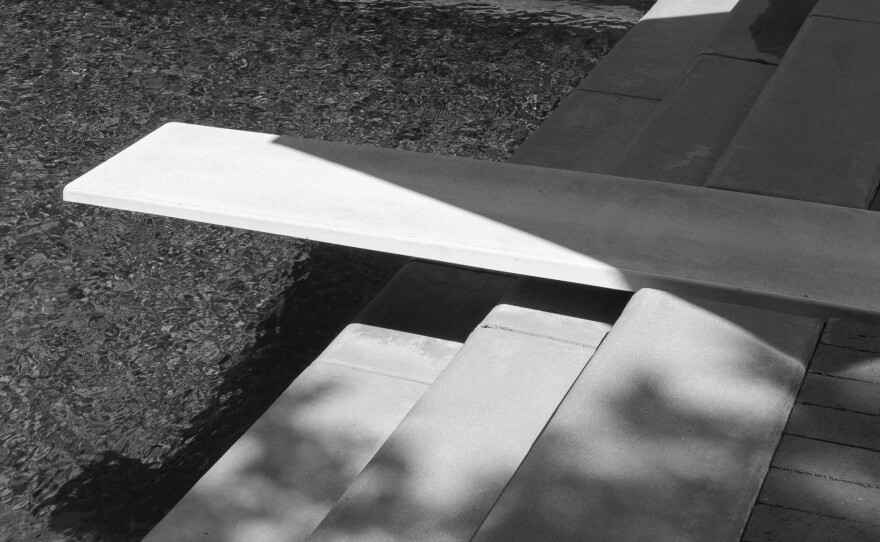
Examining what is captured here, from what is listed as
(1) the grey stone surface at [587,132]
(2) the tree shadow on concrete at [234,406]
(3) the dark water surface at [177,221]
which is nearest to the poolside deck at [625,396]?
(1) the grey stone surface at [587,132]

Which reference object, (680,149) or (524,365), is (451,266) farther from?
(524,365)

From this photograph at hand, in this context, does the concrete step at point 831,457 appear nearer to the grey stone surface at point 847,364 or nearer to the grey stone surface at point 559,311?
the grey stone surface at point 847,364

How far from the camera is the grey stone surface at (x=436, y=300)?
3.66 metres

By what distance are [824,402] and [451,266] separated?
1963 millimetres

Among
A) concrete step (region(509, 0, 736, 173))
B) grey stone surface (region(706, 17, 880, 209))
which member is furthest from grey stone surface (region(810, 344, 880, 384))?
concrete step (region(509, 0, 736, 173))

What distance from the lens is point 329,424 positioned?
3.11 m

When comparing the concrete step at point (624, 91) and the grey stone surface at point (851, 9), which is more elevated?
the grey stone surface at point (851, 9)

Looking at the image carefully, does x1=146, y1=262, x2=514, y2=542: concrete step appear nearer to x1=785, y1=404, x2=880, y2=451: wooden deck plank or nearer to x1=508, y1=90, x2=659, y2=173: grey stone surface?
x1=508, y1=90, x2=659, y2=173: grey stone surface

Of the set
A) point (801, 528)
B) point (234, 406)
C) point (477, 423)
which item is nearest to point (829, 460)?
point (801, 528)

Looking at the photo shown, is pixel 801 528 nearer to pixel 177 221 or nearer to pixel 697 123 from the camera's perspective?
pixel 697 123

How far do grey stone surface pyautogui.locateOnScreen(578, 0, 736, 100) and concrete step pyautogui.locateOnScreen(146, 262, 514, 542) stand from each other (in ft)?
6.71

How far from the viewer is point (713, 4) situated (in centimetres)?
642

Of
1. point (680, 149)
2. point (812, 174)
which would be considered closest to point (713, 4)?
point (680, 149)

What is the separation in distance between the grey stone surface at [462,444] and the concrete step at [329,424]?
1.21ft
